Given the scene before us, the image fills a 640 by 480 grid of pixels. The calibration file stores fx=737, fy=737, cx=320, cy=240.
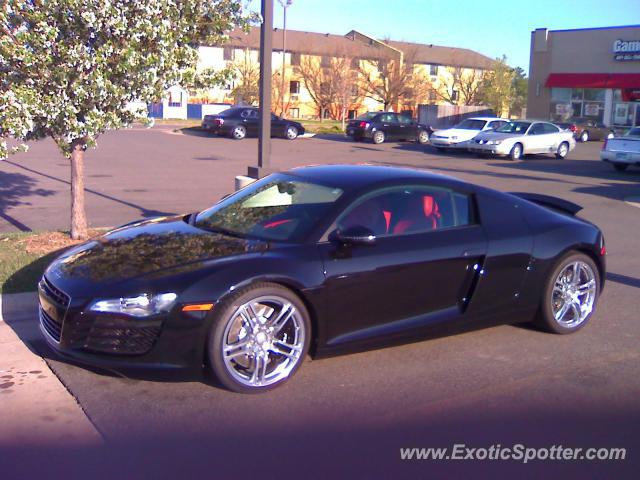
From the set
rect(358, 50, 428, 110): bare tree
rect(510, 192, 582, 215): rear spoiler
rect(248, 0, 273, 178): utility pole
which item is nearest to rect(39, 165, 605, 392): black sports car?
rect(510, 192, 582, 215): rear spoiler

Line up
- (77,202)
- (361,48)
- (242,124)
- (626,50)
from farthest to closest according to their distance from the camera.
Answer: (361,48) < (626,50) < (242,124) < (77,202)

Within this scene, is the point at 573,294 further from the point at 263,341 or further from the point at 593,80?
the point at 593,80

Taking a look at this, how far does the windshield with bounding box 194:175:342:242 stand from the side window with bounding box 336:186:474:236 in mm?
232

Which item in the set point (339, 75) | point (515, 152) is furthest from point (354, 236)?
point (339, 75)

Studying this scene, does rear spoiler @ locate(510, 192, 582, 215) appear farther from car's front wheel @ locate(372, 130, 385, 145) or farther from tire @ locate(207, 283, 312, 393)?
car's front wheel @ locate(372, 130, 385, 145)

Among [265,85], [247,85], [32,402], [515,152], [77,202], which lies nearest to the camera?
[32,402]

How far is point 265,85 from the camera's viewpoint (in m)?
10.2

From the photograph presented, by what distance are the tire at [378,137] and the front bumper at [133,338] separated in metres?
31.1

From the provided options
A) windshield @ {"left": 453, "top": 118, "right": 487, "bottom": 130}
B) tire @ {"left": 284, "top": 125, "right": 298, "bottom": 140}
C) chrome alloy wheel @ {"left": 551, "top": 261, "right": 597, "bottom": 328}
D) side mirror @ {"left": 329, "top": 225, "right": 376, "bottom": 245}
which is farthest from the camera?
tire @ {"left": 284, "top": 125, "right": 298, "bottom": 140}

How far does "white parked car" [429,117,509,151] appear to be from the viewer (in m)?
29.2

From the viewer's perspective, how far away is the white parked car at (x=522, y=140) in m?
26.9

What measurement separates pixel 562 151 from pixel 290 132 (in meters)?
13.4

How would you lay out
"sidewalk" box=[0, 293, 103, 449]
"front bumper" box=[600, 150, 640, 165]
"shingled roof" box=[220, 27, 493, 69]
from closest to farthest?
"sidewalk" box=[0, 293, 103, 449], "front bumper" box=[600, 150, 640, 165], "shingled roof" box=[220, 27, 493, 69]

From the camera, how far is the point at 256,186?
6316 mm
